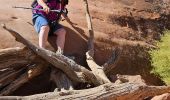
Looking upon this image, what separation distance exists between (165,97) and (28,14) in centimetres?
310

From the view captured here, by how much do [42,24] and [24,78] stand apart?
41.5 inches

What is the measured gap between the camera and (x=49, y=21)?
27.3ft

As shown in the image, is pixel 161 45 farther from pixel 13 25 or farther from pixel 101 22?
pixel 13 25

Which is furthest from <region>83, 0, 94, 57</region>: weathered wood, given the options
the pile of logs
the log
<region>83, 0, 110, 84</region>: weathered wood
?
the log

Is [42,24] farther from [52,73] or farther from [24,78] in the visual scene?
[24,78]

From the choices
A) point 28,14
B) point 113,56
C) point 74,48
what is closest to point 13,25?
point 28,14

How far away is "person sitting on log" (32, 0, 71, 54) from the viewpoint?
26.7ft

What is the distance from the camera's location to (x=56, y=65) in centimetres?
787

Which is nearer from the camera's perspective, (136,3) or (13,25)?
(13,25)

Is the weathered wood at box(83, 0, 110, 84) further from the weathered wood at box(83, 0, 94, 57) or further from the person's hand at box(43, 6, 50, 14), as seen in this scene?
the person's hand at box(43, 6, 50, 14)

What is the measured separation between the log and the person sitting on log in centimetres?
121

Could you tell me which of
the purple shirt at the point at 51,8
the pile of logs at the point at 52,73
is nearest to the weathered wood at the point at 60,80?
the pile of logs at the point at 52,73

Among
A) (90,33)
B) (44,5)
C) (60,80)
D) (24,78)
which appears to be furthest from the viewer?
(90,33)

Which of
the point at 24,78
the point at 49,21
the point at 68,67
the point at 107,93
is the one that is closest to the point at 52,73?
the point at 68,67
